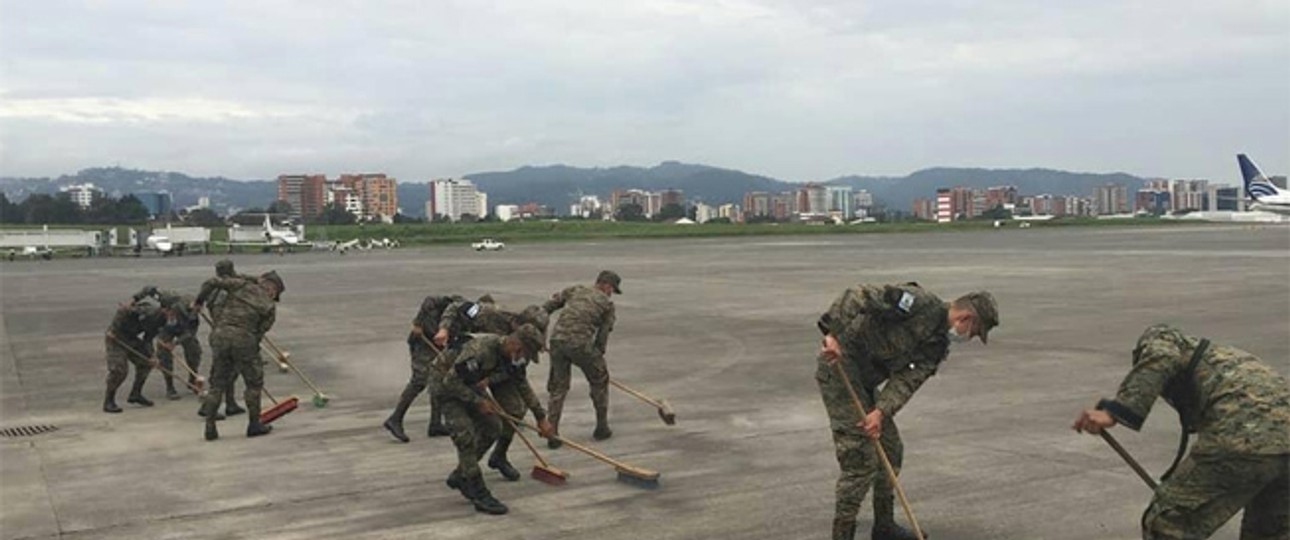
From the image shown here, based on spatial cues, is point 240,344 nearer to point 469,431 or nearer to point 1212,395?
point 469,431

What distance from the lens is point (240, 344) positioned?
1196cm

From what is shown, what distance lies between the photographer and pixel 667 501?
341 inches

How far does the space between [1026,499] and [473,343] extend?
4453mm

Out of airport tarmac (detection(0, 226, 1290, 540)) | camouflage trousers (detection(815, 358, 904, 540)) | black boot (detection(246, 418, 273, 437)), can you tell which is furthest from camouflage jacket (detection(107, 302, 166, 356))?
camouflage trousers (detection(815, 358, 904, 540))

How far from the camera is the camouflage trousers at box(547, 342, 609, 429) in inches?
436

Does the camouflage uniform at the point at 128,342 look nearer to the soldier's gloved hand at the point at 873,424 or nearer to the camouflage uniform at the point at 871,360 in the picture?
the camouflage uniform at the point at 871,360

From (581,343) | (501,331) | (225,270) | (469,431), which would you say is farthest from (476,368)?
(225,270)

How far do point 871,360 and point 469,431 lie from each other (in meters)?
3.30

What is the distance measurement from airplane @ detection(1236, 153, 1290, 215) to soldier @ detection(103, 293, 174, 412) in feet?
314

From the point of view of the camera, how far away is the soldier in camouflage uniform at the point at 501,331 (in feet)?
29.9

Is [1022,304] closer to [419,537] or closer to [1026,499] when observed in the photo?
[1026,499]

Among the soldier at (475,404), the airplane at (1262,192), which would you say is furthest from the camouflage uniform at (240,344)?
the airplane at (1262,192)

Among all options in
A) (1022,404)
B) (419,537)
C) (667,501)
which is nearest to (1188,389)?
(667,501)

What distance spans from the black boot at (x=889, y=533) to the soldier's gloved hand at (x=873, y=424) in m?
1.08
